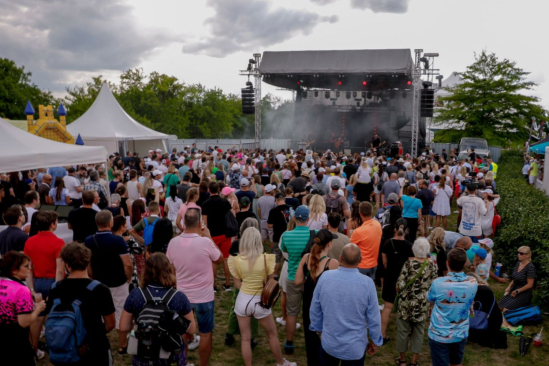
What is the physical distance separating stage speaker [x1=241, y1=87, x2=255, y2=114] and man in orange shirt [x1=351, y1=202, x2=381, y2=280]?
17.0m

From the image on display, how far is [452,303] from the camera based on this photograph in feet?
11.1

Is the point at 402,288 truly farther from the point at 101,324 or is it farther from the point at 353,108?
the point at 353,108

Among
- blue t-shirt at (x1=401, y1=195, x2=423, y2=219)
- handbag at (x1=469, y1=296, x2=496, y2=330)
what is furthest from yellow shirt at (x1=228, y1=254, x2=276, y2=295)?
blue t-shirt at (x1=401, y1=195, x2=423, y2=219)

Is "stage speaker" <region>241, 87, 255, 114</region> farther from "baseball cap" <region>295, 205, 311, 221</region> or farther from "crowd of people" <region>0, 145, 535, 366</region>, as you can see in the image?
"baseball cap" <region>295, 205, 311, 221</region>

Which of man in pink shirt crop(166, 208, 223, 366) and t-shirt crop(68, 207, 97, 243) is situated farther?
t-shirt crop(68, 207, 97, 243)

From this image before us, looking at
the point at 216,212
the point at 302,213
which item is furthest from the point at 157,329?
the point at 216,212

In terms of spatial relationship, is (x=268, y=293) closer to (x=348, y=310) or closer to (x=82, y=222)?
(x=348, y=310)

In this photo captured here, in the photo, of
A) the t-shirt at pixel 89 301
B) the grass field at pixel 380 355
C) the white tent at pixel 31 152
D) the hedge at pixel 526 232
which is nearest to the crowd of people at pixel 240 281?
the t-shirt at pixel 89 301

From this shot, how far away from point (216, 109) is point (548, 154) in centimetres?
3500

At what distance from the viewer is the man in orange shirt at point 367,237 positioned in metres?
4.88

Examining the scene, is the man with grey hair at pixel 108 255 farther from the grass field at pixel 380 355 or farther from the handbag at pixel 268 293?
the handbag at pixel 268 293

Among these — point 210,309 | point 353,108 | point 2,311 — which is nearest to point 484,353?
point 210,309

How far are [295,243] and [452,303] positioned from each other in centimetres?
154

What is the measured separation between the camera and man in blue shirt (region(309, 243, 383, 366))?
288cm
